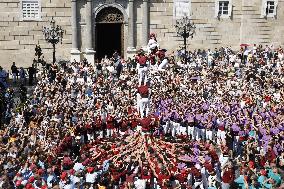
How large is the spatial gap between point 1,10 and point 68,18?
528cm

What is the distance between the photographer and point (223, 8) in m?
39.8

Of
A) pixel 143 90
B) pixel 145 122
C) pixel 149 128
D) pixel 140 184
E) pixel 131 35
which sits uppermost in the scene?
Answer: pixel 131 35

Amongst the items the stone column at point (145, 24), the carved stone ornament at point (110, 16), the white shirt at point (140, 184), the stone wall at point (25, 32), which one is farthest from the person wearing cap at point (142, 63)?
the carved stone ornament at point (110, 16)

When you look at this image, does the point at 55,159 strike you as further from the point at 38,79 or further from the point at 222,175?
the point at 38,79

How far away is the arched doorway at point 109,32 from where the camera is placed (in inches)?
1528

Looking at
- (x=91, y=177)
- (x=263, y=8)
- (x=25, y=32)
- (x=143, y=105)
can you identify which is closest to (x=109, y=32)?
(x=25, y=32)

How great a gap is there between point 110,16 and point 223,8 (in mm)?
9618

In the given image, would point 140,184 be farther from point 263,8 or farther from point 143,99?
point 263,8

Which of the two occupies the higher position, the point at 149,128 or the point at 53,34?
the point at 53,34

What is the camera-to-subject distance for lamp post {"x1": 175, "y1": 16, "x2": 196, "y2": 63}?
3603 cm

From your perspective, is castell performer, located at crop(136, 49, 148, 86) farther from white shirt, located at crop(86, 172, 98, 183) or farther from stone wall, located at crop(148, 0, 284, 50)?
stone wall, located at crop(148, 0, 284, 50)

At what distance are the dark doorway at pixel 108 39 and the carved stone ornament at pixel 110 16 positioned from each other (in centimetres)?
39

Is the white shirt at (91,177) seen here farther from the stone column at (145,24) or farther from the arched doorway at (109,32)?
the arched doorway at (109,32)

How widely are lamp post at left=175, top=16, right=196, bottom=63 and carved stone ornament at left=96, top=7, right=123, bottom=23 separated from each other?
4.94 metres
